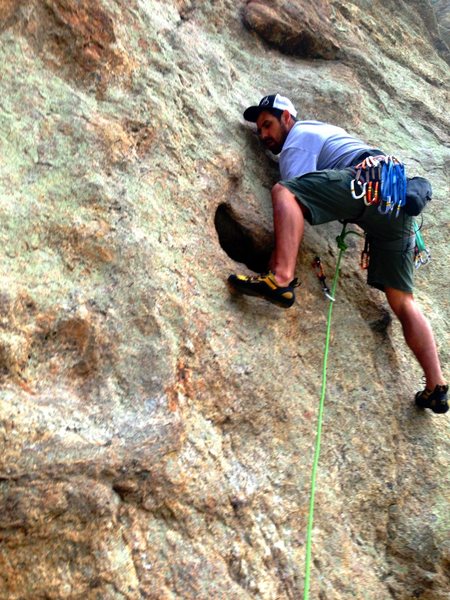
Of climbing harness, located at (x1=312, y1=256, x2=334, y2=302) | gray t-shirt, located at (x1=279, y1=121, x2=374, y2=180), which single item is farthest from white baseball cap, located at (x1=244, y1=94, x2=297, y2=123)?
climbing harness, located at (x1=312, y1=256, x2=334, y2=302)

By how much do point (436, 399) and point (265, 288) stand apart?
4.42 feet

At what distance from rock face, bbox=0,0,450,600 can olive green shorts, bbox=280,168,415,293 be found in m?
0.26

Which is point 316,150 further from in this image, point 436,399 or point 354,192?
point 436,399

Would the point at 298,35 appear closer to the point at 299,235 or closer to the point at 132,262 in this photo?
the point at 299,235

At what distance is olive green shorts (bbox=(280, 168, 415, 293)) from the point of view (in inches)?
151

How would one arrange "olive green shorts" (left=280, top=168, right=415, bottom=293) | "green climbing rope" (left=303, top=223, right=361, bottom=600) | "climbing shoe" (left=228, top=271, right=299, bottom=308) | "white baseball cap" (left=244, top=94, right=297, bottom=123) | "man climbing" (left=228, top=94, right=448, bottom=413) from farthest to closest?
"white baseball cap" (left=244, top=94, right=297, bottom=123) → "olive green shorts" (left=280, top=168, right=415, bottom=293) → "man climbing" (left=228, top=94, right=448, bottom=413) → "climbing shoe" (left=228, top=271, right=299, bottom=308) → "green climbing rope" (left=303, top=223, right=361, bottom=600)

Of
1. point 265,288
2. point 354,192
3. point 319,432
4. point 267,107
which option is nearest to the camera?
point 319,432

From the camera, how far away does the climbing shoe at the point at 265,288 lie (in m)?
3.46

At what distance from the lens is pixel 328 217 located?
3885mm

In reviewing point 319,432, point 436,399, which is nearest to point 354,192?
point 436,399

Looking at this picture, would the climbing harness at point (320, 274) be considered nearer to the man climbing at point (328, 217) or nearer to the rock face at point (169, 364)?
the rock face at point (169, 364)

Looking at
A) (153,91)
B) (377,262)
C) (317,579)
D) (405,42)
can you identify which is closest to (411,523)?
(317,579)

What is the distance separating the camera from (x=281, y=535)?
302 centimetres

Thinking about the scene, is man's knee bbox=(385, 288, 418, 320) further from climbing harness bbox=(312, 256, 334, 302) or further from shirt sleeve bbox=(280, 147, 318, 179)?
shirt sleeve bbox=(280, 147, 318, 179)
